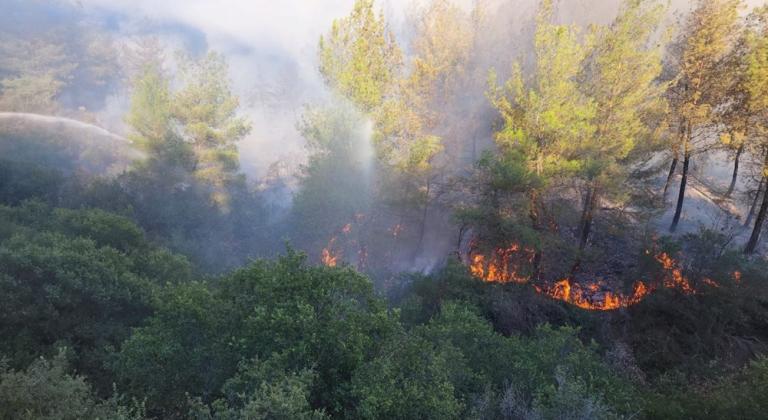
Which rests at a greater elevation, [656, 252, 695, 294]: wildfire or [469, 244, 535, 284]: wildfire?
[656, 252, 695, 294]: wildfire

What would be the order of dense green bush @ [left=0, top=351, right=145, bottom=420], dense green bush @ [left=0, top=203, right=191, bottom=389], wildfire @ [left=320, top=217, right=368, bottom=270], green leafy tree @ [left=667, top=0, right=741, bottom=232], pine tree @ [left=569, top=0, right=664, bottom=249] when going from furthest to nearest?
wildfire @ [left=320, top=217, right=368, bottom=270] < green leafy tree @ [left=667, top=0, right=741, bottom=232] < pine tree @ [left=569, top=0, right=664, bottom=249] < dense green bush @ [left=0, top=203, right=191, bottom=389] < dense green bush @ [left=0, top=351, right=145, bottom=420]

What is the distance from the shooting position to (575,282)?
22.1 m

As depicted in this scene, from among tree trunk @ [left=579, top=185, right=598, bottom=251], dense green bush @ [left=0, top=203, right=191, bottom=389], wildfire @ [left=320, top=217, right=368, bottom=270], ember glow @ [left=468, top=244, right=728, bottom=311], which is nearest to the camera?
dense green bush @ [left=0, top=203, right=191, bottom=389]

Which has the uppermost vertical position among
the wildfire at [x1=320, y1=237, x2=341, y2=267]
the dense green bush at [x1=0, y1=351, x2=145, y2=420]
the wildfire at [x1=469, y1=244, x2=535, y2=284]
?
the dense green bush at [x1=0, y1=351, x2=145, y2=420]

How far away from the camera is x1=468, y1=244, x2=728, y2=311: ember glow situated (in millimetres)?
18359

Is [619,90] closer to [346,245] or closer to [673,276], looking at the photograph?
[673,276]

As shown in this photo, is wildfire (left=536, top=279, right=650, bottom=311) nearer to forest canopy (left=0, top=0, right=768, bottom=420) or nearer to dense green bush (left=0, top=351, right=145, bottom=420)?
forest canopy (left=0, top=0, right=768, bottom=420)

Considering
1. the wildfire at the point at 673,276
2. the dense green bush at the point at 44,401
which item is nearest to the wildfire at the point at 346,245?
the wildfire at the point at 673,276

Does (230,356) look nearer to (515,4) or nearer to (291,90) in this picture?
(515,4)

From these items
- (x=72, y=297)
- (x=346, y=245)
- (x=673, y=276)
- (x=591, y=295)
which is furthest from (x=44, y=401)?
(x=591, y=295)

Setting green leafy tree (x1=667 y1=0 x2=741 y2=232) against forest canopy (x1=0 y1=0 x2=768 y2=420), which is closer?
forest canopy (x1=0 y1=0 x2=768 y2=420)

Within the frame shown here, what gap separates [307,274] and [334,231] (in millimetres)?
15202

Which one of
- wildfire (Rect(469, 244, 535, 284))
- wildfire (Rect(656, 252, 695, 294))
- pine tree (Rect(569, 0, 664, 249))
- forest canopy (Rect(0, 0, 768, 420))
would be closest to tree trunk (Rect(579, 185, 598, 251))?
forest canopy (Rect(0, 0, 768, 420))

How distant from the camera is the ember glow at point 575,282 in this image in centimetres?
1836
